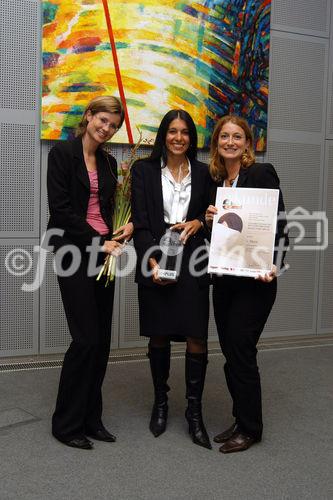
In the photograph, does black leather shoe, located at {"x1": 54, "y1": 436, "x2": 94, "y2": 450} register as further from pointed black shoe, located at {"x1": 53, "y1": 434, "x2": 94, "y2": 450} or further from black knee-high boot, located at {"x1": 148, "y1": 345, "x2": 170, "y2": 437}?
black knee-high boot, located at {"x1": 148, "y1": 345, "x2": 170, "y2": 437}

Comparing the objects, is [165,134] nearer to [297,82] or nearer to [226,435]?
[226,435]

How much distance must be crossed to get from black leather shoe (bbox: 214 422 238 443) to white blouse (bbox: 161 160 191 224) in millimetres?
1108

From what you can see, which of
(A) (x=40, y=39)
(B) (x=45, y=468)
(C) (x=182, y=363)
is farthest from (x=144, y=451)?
(A) (x=40, y=39)

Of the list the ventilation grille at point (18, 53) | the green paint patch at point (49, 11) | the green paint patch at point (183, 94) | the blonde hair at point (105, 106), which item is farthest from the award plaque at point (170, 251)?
the green paint patch at point (49, 11)

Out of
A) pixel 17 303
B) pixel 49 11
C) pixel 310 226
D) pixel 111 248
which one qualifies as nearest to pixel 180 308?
pixel 111 248

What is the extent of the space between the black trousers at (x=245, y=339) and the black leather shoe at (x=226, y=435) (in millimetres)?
98

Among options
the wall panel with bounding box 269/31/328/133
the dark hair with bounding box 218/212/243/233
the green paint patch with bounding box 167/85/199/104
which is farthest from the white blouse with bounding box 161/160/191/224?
the wall panel with bounding box 269/31/328/133

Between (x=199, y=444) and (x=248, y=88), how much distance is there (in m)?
3.15

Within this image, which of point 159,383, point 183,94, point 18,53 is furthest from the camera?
point 183,94

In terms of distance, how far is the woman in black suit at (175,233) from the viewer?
114 inches

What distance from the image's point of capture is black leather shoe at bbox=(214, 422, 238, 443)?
2.98 metres

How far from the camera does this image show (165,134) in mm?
2938

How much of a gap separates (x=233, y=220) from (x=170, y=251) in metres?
0.34

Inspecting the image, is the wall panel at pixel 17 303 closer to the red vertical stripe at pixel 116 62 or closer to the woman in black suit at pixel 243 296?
the red vertical stripe at pixel 116 62
